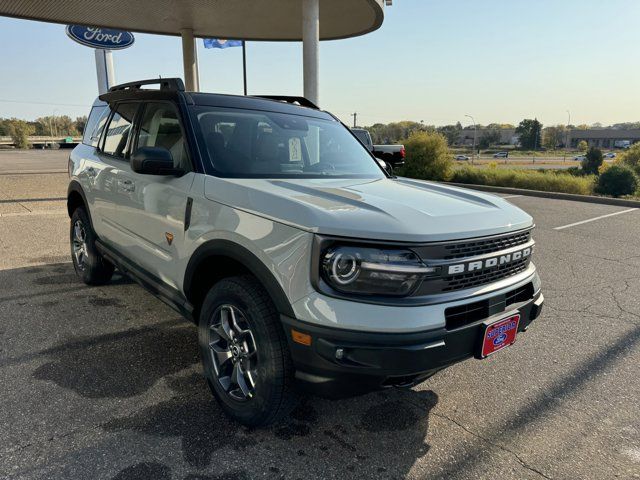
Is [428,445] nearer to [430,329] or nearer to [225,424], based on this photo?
[430,329]

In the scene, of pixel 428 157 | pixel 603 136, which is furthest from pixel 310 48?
pixel 603 136

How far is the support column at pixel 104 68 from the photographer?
62.2 ft

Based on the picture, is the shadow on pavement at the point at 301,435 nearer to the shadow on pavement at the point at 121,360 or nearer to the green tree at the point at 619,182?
the shadow on pavement at the point at 121,360

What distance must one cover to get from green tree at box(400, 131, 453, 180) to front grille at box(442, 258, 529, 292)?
52.4 ft

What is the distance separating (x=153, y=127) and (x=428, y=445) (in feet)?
9.51

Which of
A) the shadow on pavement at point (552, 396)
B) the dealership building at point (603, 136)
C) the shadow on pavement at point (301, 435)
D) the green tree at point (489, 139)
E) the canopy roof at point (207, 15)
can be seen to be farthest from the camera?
the dealership building at point (603, 136)

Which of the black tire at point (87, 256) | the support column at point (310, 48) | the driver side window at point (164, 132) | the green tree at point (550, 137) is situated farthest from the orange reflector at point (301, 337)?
the green tree at point (550, 137)

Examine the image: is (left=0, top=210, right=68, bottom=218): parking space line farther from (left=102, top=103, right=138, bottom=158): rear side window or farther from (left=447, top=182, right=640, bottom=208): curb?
(left=447, top=182, right=640, bottom=208): curb

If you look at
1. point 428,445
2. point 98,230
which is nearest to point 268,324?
point 428,445

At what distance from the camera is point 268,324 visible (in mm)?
2289

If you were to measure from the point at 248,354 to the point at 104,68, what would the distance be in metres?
20.2

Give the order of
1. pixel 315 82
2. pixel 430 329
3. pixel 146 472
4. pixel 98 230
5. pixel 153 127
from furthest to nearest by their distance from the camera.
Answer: pixel 315 82
pixel 98 230
pixel 153 127
pixel 146 472
pixel 430 329

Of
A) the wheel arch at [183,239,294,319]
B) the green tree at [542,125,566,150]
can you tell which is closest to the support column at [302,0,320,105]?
the wheel arch at [183,239,294,319]

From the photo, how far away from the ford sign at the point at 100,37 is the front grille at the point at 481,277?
19.5 m
